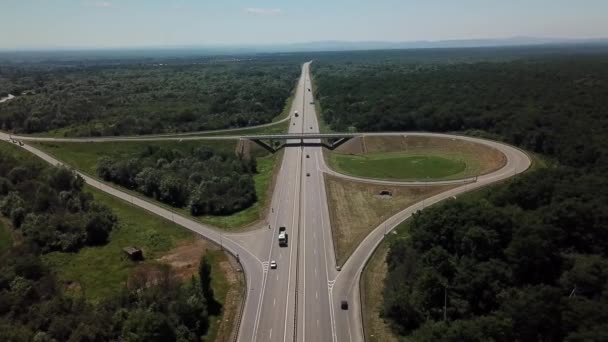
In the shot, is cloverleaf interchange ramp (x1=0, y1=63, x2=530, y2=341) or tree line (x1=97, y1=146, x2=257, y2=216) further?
tree line (x1=97, y1=146, x2=257, y2=216)

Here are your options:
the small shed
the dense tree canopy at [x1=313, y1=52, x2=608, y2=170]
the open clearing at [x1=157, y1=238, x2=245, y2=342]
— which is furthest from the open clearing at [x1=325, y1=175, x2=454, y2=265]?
the dense tree canopy at [x1=313, y1=52, x2=608, y2=170]

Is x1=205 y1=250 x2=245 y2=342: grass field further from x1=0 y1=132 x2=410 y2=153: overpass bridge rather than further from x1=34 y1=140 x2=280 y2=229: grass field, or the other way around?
x1=0 y1=132 x2=410 y2=153: overpass bridge

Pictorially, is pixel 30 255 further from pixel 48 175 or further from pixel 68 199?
pixel 48 175

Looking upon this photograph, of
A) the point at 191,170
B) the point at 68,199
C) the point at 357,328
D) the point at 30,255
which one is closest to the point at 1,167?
the point at 68,199

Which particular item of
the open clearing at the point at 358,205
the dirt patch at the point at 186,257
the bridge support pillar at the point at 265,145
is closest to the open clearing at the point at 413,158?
the open clearing at the point at 358,205

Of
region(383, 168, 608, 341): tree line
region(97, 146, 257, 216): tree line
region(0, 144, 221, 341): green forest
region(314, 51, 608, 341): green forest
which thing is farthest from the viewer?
region(97, 146, 257, 216): tree line

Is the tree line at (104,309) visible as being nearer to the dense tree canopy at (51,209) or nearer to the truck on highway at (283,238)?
the dense tree canopy at (51,209)
